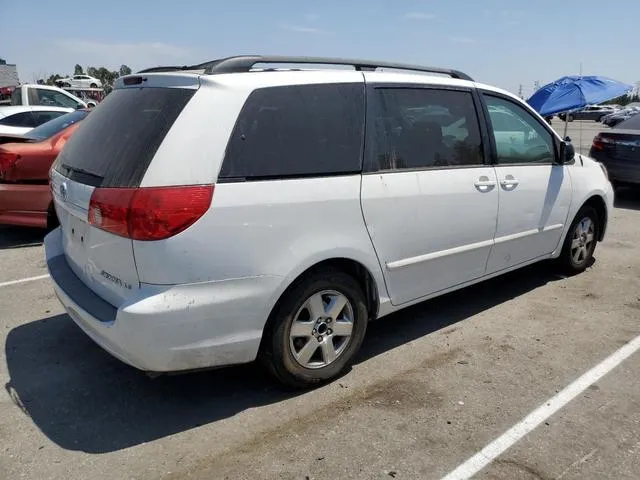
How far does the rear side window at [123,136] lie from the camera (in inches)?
111

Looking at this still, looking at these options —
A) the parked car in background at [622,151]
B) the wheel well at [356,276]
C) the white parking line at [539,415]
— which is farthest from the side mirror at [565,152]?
the parked car in background at [622,151]

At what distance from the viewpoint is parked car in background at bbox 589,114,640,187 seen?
9.20m

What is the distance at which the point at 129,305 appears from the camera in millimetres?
2744

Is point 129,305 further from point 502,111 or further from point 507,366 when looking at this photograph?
point 502,111

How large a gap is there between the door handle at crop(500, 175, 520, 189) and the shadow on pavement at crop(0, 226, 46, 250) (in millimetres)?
5306

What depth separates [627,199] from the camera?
10.2m

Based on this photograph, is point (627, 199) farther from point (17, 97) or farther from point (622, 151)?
point (17, 97)

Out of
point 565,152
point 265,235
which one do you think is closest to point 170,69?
point 265,235

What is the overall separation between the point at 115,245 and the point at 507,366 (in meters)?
2.51

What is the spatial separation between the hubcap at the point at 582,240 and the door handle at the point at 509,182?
131 centimetres

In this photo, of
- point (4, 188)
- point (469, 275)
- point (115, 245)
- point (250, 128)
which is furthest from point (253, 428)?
point (4, 188)

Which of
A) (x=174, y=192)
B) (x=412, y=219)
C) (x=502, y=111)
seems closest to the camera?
(x=174, y=192)

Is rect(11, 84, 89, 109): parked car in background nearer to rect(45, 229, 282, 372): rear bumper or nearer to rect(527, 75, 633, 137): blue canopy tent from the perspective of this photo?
rect(527, 75, 633, 137): blue canopy tent

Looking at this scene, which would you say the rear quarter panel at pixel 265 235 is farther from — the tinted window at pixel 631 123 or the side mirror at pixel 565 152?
the tinted window at pixel 631 123
